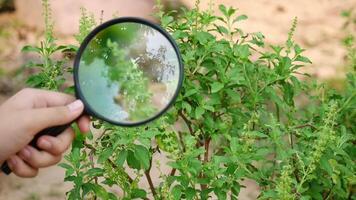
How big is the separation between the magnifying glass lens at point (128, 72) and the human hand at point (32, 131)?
76 mm

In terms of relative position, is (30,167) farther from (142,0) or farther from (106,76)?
(142,0)

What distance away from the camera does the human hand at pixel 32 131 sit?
161 cm

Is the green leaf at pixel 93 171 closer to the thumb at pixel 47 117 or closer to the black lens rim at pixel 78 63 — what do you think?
the black lens rim at pixel 78 63

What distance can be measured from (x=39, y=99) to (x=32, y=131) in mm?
191

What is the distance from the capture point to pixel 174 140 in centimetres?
243

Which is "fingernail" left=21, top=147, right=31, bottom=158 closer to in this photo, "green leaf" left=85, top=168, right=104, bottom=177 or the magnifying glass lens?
the magnifying glass lens

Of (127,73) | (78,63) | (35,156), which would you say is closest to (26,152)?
(35,156)

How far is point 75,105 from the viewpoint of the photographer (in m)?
1.66

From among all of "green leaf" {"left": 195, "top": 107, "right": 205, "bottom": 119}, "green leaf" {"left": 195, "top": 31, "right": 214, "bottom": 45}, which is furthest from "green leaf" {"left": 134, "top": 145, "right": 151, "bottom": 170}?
"green leaf" {"left": 195, "top": 31, "right": 214, "bottom": 45}

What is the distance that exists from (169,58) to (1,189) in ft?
7.82

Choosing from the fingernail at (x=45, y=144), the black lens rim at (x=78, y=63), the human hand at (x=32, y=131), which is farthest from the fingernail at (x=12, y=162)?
the black lens rim at (x=78, y=63)

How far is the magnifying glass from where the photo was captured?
1.76 metres

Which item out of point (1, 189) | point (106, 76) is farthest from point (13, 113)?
point (1, 189)

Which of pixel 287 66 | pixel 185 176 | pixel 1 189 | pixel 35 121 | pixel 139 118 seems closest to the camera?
pixel 35 121
